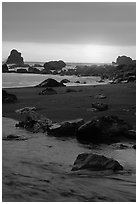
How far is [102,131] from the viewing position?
23.7ft

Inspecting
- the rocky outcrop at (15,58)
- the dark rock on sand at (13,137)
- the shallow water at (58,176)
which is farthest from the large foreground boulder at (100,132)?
the rocky outcrop at (15,58)

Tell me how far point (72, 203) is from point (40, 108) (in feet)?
23.6

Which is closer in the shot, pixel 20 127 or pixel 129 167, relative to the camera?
pixel 129 167

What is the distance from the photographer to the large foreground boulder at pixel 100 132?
709cm

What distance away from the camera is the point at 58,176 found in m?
4.84

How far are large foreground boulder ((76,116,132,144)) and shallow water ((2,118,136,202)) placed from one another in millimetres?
385

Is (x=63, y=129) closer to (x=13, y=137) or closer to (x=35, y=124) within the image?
(x=35, y=124)

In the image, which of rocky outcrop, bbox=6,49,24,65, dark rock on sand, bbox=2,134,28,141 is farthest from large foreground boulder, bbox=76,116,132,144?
rocky outcrop, bbox=6,49,24,65

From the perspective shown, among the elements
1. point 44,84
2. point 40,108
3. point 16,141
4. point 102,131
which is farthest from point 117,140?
point 44,84

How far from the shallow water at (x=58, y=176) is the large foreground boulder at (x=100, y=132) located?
385 mm

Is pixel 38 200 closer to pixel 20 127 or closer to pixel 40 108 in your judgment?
pixel 20 127

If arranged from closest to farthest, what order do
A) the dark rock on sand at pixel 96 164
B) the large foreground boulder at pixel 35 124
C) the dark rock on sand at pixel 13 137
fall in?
the dark rock on sand at pixel 96 164 < the dark rock on sand at pixel 13 137 < the large foreground boulder at pixel 35 124

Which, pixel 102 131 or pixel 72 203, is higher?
pixel 102 131

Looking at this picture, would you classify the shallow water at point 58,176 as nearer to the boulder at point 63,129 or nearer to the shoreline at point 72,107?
the boulder at point 63,129
